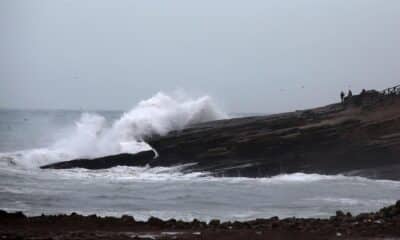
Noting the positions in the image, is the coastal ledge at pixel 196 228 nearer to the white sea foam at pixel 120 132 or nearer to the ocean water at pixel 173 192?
the ocean water at pixel 173 192

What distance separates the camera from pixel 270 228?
1270 cm

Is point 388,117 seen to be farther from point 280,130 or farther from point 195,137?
point 195,137

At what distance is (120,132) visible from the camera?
138 feet

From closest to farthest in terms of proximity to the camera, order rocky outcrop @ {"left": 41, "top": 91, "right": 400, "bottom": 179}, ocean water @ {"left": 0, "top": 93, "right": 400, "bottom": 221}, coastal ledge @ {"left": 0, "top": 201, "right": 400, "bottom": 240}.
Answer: coastal ledge @ {"left": 0, "top": 201, "right": 400, "bottom": 240} < ocean water @ {"left": 0, "top": 93, "right": 400, "bottom": 221} < rocky outcrop @ {"left": 41, "top": 91, "right": 400, "bottom": 179}

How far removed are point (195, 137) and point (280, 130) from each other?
14.5ft

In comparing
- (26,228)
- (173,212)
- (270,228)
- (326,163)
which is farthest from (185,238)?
(326,163)

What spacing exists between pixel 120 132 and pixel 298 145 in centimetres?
1561

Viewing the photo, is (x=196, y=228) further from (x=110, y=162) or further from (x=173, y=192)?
(x=110, y=162)

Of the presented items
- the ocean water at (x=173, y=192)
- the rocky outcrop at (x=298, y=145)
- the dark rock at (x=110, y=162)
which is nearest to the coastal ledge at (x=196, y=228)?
the ocean water at (x=173, y=192)

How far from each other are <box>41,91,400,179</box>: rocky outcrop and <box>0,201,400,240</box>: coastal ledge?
48.9 feet

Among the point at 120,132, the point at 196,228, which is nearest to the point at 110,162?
the point at 120,132

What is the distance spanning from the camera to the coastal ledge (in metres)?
11.8

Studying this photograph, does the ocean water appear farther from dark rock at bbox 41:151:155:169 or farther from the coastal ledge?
the coastal ledge

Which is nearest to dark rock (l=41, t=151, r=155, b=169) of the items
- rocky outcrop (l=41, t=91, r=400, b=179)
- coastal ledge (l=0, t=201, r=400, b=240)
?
rocky outcrop (l=41, t=91, r=400, b=179)
